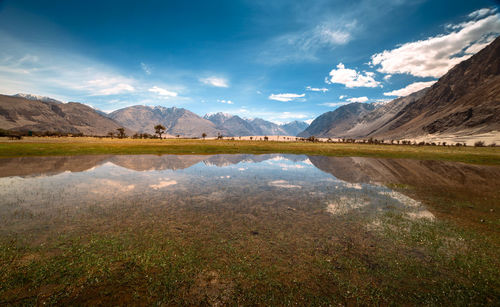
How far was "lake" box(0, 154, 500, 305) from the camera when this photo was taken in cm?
786

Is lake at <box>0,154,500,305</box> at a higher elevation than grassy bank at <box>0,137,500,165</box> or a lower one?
lower

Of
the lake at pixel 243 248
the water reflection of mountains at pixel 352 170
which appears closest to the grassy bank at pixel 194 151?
the water reflection of mountains at pixel 352 170

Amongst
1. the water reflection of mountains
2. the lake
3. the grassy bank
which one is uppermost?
the grassy bank

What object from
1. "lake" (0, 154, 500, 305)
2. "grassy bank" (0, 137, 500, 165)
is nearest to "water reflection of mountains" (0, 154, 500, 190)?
"lake" (0, 154, 500, 305)

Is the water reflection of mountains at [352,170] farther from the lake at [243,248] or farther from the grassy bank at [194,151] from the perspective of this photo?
the grassy bank at [194,151]

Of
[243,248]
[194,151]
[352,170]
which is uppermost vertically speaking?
[194,151]

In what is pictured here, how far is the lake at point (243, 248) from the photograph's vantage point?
786 centimetres

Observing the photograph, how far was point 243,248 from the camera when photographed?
1094 centimetres

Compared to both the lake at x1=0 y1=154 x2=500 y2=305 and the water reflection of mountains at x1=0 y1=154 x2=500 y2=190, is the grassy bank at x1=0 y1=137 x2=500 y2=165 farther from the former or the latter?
the lake at x1=0 y1=154 x2=500 y2=305

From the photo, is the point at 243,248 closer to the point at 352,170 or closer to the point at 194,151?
the point at 352,170

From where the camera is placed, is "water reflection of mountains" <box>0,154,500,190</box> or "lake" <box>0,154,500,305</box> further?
"water reflection of mountains" <box>0,154,500,190</box>

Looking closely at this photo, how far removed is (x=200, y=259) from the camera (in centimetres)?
981

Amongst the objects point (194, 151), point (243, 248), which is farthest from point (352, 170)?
point (194, 151)

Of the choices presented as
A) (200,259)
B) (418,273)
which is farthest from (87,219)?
(418,273)
